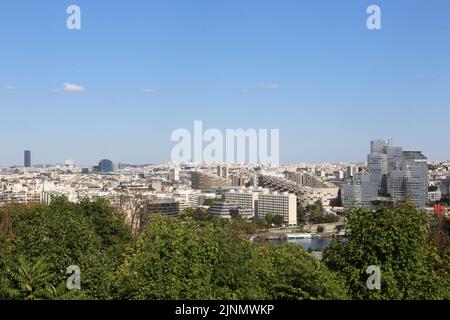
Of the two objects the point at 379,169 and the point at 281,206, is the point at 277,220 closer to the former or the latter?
the point at 281,206

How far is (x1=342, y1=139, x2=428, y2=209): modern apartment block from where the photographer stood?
22391mm

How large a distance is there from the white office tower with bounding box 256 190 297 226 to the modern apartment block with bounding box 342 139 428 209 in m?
2.60

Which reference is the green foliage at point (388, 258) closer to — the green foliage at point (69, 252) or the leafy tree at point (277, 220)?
the green foliage at point (69, 252)

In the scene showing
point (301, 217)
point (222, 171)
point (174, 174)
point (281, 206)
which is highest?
point (222, 171)

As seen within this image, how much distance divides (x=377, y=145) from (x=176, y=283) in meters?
21.5

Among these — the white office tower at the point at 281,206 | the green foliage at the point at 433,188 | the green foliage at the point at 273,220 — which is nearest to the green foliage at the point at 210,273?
the green foliage at the point at 273,220

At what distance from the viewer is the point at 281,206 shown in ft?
84.2

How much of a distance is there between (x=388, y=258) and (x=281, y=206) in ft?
71.9

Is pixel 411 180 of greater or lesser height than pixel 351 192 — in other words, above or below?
above

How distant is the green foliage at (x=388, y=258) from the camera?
12.2 ft

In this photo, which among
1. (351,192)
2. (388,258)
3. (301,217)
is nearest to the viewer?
(388,258)

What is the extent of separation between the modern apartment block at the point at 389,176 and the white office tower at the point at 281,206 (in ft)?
8.54

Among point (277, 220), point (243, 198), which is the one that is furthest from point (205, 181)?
point (277, 220)
